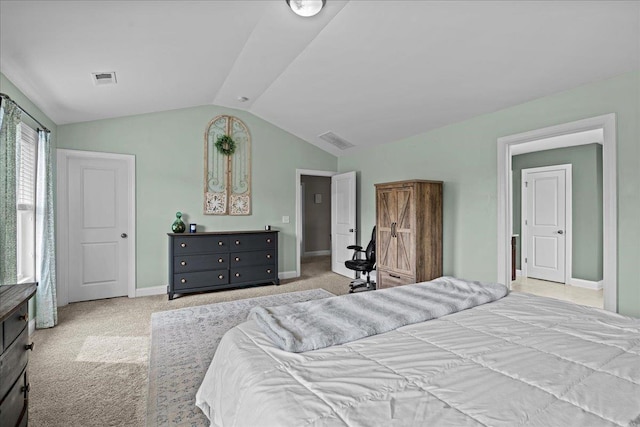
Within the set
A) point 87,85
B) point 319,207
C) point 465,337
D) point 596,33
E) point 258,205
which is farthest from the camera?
point 319,207

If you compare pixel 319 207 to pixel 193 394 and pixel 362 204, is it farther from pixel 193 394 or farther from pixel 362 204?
pixel 193 394

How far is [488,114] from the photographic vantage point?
149 inches

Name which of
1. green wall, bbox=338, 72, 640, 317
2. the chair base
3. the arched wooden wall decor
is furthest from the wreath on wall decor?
the chair base

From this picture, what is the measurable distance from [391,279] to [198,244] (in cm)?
278

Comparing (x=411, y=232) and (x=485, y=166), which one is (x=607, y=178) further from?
(x=411, y=232)

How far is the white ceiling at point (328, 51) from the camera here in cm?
227

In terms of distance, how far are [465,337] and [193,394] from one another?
70.5 inches

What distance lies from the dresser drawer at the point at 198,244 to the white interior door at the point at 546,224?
5337mm

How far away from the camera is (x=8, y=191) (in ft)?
8.18

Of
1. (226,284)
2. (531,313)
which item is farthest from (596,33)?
(226,284)

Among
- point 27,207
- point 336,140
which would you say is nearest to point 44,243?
point 27,207

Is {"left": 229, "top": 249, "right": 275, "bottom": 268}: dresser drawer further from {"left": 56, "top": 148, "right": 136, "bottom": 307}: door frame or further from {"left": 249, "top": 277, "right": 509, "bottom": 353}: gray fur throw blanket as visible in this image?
{"left": 249, "top": 277, "right": 509, "bottom": 353}: gray fur throw blanket

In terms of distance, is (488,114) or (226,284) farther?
(226,284)

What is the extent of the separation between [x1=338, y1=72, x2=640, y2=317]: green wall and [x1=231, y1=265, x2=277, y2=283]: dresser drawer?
1869 millimetres
